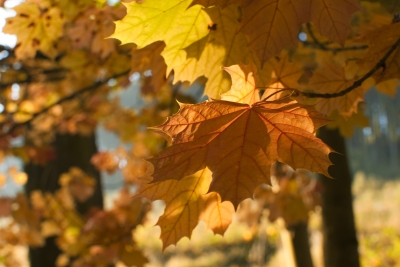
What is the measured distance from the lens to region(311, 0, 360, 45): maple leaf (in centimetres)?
87

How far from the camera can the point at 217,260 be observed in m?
9.72

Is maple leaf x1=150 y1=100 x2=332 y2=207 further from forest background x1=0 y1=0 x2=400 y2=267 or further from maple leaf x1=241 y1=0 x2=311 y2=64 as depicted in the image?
maple leaf x1=241 y1=0 x2=311 y2=64

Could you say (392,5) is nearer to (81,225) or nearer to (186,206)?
(186,206)

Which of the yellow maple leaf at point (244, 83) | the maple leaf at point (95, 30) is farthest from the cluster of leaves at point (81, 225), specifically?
the yellow maple leaf at point (244, 83)

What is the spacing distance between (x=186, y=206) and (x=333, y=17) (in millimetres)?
630

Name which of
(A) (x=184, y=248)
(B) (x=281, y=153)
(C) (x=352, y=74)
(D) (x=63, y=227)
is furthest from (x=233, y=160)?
(A) (x=184, y=248)

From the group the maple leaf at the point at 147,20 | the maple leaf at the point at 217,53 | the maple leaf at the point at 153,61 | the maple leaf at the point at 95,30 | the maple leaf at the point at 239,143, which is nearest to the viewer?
the maple leaf at the point at 239,143

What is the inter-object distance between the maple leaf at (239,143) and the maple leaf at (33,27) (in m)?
1.22

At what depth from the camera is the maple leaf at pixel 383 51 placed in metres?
1.04

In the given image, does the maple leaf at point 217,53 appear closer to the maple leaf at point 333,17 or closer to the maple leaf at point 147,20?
the maple leaf at point 147,20

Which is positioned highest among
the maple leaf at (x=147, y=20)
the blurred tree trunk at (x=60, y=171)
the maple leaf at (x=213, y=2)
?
the maple leaf at (x=213, y=2)

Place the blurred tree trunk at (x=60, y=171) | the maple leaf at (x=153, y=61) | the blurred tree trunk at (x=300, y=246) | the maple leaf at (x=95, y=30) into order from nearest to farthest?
the maple leaf at (x=153, y=61)
the maple leaf at (x=95, y=30)
the blurred tree trunk at (x=300, y=246)
the blurred tree trunk at (x=60, y=171)

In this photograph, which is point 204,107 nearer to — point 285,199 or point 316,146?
point 316,146

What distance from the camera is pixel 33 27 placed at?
5.97 ft
